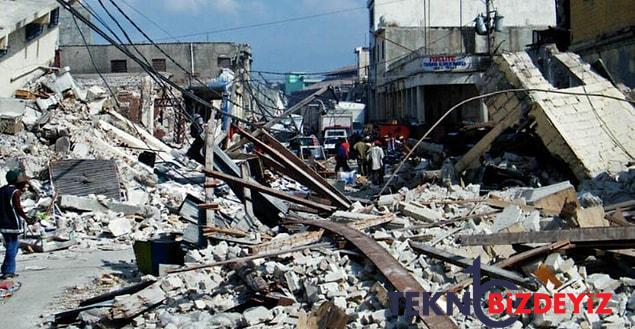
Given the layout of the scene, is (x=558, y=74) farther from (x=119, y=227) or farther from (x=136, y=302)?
(x=136, y=302)

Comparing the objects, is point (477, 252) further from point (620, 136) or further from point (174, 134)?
point (174, 134)

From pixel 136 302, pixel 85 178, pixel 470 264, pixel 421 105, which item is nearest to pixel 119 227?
pixel 85 178

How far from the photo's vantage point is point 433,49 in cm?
4822

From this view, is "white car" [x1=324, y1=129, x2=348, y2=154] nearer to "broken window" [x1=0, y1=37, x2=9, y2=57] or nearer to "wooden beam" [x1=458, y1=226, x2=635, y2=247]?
"broken window" [x1=0, y1=37, x2=9, y2=57]

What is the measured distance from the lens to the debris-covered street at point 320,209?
6.70 meters

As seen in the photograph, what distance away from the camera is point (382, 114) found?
2111 inches

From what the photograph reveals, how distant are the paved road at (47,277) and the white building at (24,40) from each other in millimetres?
13483

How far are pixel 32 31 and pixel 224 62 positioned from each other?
670 inches

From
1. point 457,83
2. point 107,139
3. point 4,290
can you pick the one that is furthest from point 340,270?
point 457,83

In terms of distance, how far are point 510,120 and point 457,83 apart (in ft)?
78.2

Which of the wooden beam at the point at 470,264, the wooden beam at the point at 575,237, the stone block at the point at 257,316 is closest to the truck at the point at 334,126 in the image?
the wooden beam at the point at 470,264

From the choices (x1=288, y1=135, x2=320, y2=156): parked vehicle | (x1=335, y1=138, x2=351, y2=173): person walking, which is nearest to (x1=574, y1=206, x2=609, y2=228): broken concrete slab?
(x1=335, y1=138, x2=351, y2=173): person walking

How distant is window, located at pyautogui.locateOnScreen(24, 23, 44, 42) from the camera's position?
85.0ft

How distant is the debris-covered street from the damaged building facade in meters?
8.42
